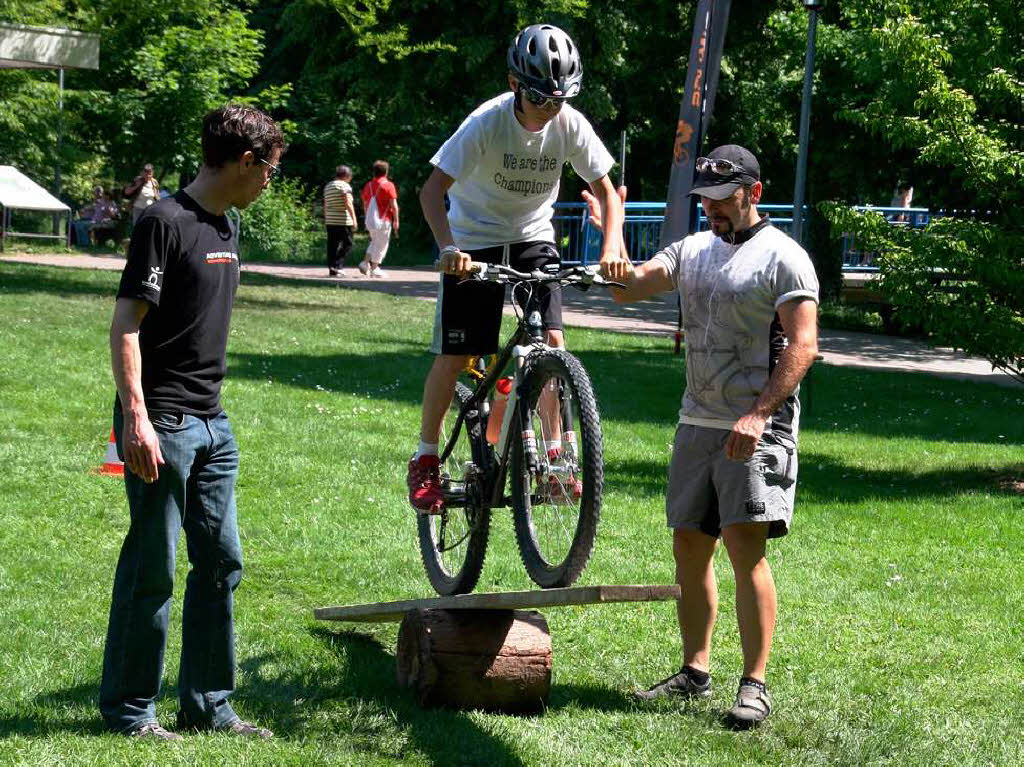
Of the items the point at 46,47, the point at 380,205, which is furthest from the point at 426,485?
the point at 380,205

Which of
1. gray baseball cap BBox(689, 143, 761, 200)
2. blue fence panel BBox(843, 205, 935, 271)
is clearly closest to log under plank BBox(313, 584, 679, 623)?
gray baseball cap BBox(689, 143, 761, 200)

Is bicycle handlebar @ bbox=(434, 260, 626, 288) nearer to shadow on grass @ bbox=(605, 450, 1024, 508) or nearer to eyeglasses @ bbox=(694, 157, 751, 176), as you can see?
eyeglasses @ bbox=(694, 157, 751, 176)

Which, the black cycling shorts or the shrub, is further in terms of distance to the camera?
the shrub

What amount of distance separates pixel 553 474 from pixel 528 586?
7.38ft

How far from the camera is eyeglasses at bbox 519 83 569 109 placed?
19.2 ft

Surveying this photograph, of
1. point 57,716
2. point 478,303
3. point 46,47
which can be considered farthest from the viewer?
point 46,47

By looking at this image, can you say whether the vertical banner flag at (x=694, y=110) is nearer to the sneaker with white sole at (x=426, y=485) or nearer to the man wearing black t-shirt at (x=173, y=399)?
the sneaker with white sole at (x=426, y=485)

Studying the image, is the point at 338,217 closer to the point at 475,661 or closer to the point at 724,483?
the point at 475,661

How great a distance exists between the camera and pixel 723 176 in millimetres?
5777

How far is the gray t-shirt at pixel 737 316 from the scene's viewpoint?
18.9 ft

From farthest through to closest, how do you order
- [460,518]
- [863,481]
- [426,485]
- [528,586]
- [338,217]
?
1. [338,217]
2. [863,481]
3. [528,586]
4. [460,518]
5. [426,485]

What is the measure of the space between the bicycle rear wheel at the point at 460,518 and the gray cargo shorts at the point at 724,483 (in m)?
0.88

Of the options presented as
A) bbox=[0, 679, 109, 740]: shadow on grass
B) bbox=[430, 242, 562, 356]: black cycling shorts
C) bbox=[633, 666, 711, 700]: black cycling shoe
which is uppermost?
bbox=[430, 242, 562, 356]: black cycling shorts

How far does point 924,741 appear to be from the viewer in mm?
5805
